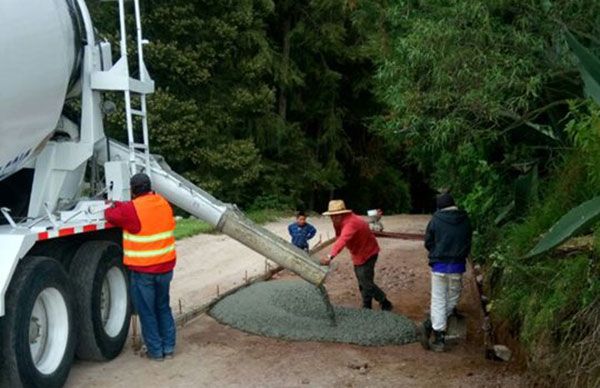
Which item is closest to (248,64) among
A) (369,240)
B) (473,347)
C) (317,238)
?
(317,238)

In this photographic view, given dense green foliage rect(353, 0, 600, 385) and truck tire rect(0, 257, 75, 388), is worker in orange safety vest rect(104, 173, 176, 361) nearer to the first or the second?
truck tire rect(0, 257, 75, 388)

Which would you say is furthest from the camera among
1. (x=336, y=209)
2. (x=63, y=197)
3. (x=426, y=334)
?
(x=336, y=209)

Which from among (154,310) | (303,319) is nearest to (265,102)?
(303,319)

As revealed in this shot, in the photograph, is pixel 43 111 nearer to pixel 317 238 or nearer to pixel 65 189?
pixel 65 189

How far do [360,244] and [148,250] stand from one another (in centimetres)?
285

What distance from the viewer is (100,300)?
6.66m

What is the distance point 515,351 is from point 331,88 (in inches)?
865

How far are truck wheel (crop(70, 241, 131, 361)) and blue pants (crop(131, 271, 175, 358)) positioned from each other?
1.09 feet

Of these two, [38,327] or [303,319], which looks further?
[303,319]

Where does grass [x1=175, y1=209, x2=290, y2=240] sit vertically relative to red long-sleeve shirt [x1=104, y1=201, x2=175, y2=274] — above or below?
below

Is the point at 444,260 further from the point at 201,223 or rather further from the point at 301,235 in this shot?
the point at 201,223

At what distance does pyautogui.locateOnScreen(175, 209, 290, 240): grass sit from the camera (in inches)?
635

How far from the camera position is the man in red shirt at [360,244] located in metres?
8.29

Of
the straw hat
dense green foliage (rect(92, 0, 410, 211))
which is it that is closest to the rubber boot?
the straw hat
